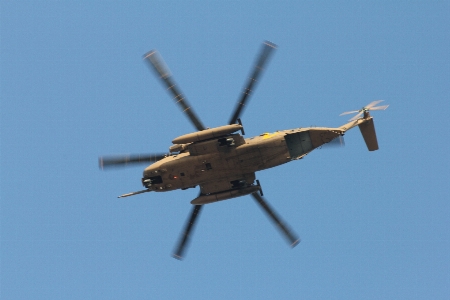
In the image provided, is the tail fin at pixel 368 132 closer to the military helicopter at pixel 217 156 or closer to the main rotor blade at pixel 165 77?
the military helicopter at pixel 217 156

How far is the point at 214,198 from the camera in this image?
146ft

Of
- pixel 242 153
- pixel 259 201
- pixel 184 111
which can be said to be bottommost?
pixel 259 201

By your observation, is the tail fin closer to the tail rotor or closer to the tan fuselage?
the tail rotor

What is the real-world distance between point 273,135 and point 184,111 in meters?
6.45

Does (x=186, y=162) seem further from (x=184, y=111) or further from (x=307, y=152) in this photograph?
(x=307, y=152)

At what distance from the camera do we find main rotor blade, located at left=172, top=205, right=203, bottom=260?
45.8 meters

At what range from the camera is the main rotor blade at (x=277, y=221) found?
148 feet

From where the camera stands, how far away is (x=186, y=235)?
152 feet

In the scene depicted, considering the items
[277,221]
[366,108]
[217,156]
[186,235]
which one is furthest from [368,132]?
[186,235]

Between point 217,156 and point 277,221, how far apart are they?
7.06 metres

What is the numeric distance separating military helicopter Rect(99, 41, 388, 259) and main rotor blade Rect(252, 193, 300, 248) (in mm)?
99

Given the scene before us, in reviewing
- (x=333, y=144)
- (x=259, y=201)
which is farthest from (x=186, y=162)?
(x=333, y=144)

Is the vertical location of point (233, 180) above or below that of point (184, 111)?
below

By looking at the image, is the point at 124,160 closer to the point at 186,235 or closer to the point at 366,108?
the point at 186,235
